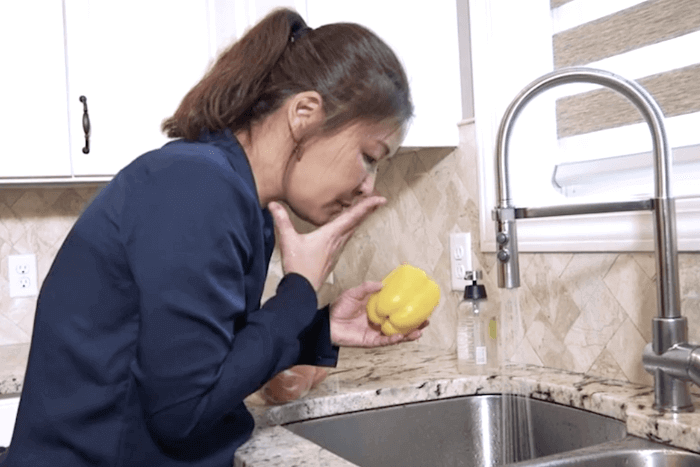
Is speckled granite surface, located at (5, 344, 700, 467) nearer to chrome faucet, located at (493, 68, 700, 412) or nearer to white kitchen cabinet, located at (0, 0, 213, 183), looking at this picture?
chrome faucet, located at (493, 68, 700, 412)

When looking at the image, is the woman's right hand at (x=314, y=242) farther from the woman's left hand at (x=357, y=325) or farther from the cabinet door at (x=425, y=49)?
the cabinet door at (x=425, y=49)

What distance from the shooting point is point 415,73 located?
167 cm

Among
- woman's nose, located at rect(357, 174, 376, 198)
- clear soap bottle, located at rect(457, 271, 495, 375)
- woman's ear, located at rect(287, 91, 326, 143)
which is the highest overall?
woman's ear, located at rect(287, 91, 326, 143)

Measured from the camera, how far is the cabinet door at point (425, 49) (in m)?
1.64

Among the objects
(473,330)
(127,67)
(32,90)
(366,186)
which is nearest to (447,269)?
(473,330)

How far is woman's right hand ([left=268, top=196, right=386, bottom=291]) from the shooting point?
973 mm

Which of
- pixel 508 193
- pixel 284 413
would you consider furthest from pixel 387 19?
pixel 284 413

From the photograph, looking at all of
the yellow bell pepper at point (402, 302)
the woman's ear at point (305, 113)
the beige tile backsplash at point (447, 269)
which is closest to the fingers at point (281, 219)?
the woman's ear at point (305, 113)

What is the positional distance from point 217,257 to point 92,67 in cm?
128

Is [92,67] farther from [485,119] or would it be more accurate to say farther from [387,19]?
[485,119]

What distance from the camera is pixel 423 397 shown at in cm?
134

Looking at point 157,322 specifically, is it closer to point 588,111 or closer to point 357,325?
point 357,325

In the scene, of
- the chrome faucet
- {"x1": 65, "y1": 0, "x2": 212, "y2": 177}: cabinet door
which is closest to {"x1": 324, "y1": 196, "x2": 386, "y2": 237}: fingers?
the chrome faucet

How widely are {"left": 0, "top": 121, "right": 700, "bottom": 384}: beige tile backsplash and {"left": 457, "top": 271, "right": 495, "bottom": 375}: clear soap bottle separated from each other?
0.06 meters
